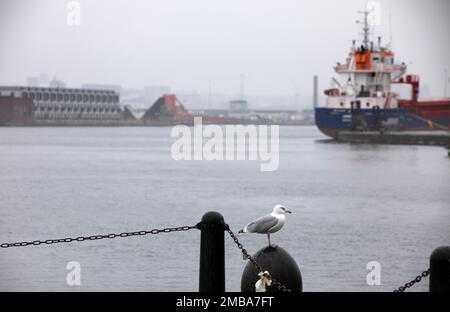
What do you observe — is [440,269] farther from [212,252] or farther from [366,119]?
[366,119]

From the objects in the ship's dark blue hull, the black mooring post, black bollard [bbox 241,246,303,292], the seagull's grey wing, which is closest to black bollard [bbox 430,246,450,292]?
black bollard [bbox 241,246,303,292]

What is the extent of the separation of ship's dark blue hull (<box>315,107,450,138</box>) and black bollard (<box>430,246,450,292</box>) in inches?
2793

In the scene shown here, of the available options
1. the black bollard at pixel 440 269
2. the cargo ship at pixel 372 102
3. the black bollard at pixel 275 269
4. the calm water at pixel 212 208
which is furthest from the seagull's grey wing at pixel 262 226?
the cargo ship at pixel 372 102

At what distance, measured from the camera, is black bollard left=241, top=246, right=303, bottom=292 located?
838cm

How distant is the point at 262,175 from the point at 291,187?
10.7 m

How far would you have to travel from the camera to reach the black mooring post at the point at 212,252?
7.61m

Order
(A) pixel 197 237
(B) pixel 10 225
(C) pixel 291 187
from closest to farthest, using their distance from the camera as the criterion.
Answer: (A) pixel 197 237, (B) pixel 10 225, (C) pixel 291 187

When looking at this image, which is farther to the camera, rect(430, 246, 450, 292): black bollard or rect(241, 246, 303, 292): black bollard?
rect(241, 246, 303, 292): black bollard

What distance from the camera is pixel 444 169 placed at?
5278 centimetres

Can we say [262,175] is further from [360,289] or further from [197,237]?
[360,289]

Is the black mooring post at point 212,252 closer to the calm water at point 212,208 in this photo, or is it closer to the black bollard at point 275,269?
the black bollard at point 275,269

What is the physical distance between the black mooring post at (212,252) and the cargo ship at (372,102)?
70619mm

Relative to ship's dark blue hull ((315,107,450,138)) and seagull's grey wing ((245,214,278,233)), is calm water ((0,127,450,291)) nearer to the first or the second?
seagull's grey wing ((245,214,278,233))
